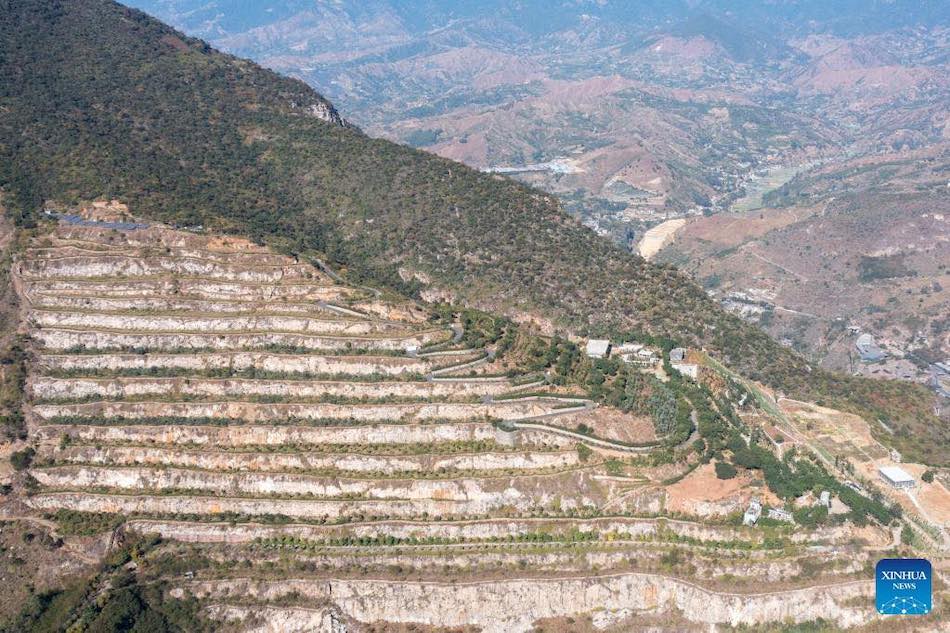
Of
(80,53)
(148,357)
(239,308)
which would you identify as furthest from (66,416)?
(80,53)

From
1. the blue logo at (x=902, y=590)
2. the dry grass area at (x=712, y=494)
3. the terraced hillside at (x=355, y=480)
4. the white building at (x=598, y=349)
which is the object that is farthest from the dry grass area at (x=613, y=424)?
the blue logo at (x=902, y=590)

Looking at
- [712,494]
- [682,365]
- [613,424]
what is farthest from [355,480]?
[682,365]

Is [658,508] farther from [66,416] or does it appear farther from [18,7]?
[18,7]

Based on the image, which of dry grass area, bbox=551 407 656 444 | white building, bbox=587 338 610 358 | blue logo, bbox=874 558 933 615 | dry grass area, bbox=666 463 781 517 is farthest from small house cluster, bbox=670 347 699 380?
blue logo, bbox=874 558 933 615

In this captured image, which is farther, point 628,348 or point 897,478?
point 628,348

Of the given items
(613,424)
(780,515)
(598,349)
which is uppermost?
(598,349)

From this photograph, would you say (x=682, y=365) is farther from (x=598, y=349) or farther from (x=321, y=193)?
(x=321, y=193)

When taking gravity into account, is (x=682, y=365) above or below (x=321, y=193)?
below

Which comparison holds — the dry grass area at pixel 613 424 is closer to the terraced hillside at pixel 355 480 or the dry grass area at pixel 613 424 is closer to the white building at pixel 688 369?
the terraced hillside at pixel 355 480
